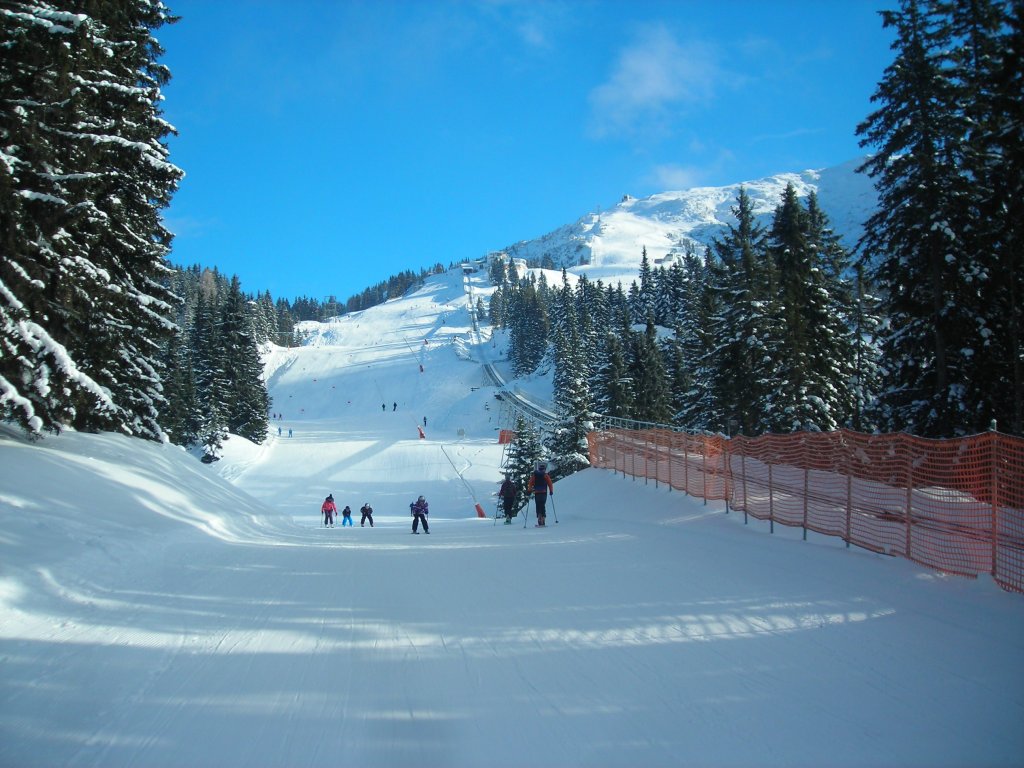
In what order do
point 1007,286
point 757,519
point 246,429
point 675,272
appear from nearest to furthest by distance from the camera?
1. point 757,519
2. point 1007,286
3. point 246,429
4. point 675,272

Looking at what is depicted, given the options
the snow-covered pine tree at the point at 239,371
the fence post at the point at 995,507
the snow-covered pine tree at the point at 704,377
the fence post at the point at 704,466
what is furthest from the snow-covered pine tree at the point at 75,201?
the snow-covered pine tree at the point at 239,371

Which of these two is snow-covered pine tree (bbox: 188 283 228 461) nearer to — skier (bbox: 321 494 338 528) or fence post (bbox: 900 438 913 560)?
skier (bbox: 321 494 338 528)

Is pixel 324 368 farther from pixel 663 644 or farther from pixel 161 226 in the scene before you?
pixel 663 644

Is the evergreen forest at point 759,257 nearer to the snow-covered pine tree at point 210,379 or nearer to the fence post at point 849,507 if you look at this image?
the fence post at point 849,507

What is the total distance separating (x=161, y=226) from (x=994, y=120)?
72.9ft

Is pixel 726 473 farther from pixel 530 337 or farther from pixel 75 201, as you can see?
pixel 530 337

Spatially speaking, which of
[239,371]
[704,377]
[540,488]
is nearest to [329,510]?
[540,488]

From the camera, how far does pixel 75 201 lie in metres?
12.0

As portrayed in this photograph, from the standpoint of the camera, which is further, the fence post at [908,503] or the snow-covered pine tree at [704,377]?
the snow-covered pine tree at [704,377]

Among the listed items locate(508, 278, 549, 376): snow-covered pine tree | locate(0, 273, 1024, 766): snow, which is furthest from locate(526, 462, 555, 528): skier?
locate(508, 278, 549, 376): snow-covered pine tree

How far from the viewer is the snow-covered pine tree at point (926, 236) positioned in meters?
19.1

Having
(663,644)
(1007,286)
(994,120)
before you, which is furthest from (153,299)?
(1007,286)

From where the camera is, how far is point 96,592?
7.05 meters

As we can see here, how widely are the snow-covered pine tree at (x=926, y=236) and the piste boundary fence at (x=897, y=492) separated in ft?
32.1
